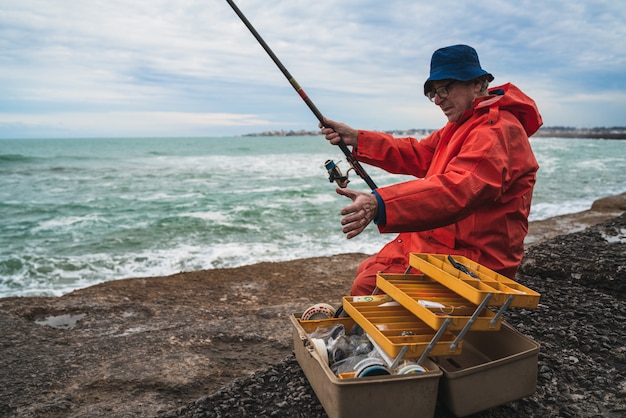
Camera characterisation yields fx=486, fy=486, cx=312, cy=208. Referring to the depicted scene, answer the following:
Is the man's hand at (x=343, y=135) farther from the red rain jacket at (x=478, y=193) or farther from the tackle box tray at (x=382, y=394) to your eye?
the tackle box tray at (x=382, y=394)

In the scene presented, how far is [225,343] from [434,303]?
10.1 feet

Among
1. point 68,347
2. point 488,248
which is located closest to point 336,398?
point 488,248

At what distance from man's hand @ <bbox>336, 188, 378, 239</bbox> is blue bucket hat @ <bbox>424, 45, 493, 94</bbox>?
3.63ft

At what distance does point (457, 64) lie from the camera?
9.79ft

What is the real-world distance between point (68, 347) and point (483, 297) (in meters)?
4.31

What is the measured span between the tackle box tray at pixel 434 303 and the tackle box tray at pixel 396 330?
10 cm

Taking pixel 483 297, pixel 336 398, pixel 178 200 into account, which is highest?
pixel 483 297

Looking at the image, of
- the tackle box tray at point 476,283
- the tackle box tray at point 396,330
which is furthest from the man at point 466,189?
the tackle box tray at point 396,330

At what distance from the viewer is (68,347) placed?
4895 millimetres

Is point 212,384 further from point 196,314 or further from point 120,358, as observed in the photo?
point 196,314

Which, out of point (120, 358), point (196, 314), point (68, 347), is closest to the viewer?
point (120, 358)

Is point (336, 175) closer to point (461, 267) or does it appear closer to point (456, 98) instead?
point (456, 98)

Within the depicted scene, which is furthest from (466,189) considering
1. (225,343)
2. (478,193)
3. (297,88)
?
(225,343)

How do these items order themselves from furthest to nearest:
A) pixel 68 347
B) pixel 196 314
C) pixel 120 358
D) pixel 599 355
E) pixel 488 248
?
1. pixel 196 314
2. pixel 68 347
3. pixel 120 358
4. pixel 599 355
5. pixel 488 248
